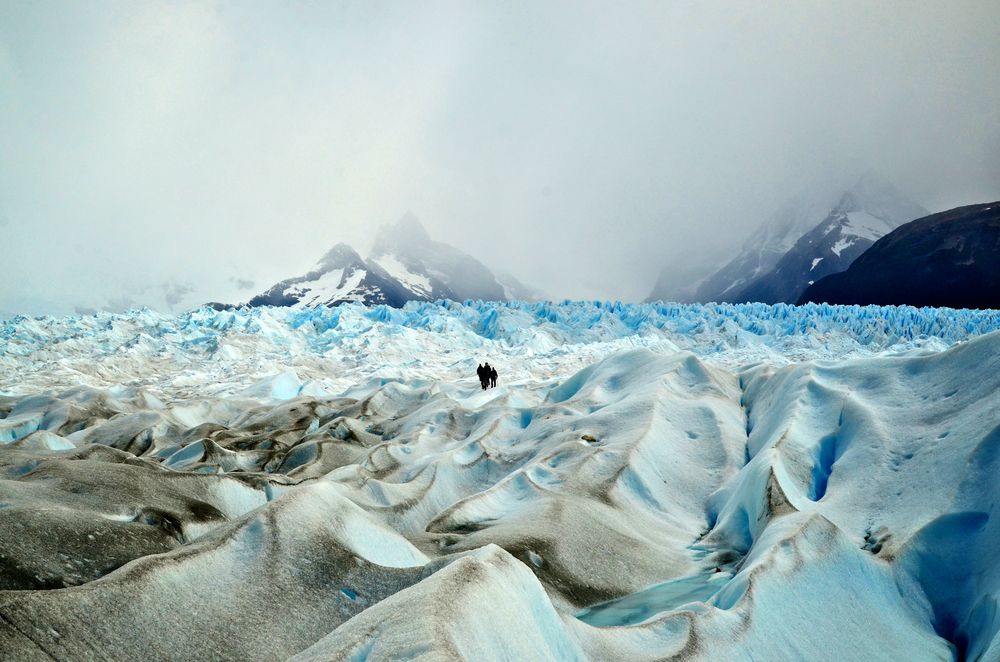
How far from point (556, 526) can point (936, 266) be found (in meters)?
74.6

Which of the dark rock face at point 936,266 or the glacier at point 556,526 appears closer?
the glacier at point 556,526

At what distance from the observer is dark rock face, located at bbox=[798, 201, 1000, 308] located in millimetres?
61000

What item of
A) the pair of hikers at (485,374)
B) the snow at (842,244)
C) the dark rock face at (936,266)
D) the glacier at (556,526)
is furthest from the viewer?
the snow at (842,244)

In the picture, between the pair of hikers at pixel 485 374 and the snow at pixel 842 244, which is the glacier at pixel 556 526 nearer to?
the pair of hikers at pixel 485 374

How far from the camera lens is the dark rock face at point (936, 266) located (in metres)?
61.0

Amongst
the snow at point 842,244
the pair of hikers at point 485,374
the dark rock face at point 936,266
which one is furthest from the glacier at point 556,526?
the snow at point 842,244

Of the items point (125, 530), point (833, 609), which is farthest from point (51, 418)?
point (833, 609)

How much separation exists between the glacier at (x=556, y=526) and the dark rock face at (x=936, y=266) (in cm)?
6469

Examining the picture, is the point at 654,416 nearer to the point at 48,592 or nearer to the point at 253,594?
the point at 253,594

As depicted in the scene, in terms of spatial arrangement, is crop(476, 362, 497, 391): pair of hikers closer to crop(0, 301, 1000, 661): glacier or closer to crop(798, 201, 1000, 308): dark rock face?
crop(0, 301, 1000, 661): glacier

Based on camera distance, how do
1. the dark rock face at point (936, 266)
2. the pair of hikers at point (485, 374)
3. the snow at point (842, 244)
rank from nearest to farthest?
1. the pair of hikers at point (485, 374)
2. the dark rock face at point (936, 266)
3. the snow at point (842, 244)

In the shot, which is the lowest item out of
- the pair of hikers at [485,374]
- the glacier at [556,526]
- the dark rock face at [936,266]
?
the pair of hikers at [485,374]

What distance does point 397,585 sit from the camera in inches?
161

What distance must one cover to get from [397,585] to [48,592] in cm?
189
